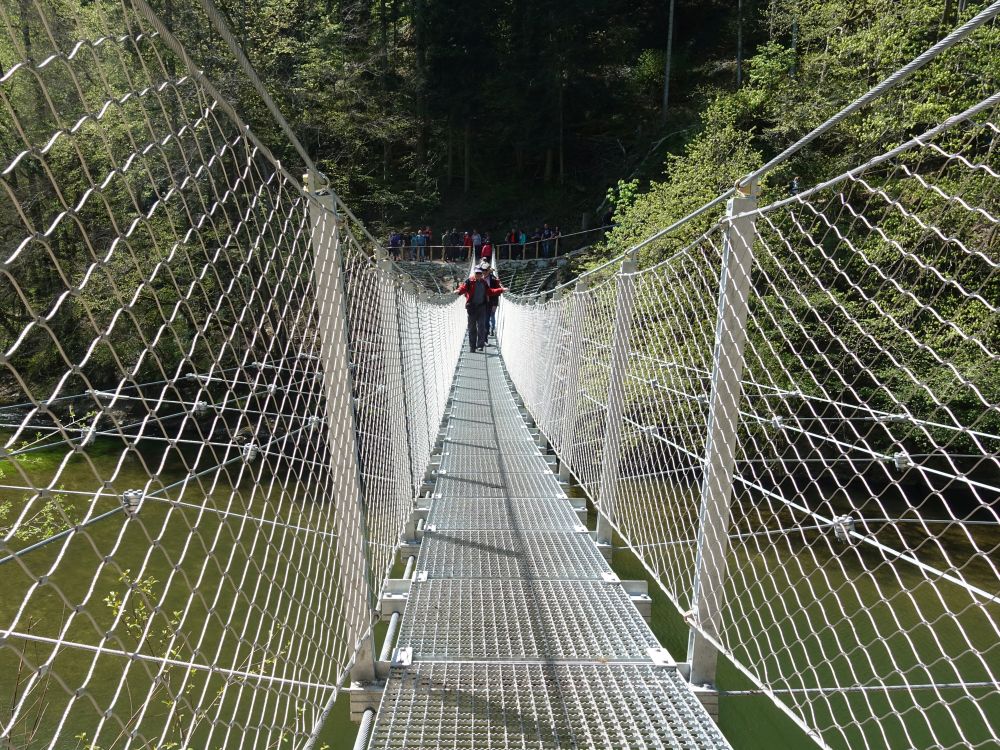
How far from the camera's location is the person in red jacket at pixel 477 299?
7328mm

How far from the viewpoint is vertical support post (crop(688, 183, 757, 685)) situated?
157 cm

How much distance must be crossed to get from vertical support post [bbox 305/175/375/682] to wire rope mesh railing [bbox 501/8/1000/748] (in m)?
0.77

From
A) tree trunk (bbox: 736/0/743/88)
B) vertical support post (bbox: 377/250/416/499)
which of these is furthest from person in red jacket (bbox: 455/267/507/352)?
tree trunk (bbox: 736/0/743/88)

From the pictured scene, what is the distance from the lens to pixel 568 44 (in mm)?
22250

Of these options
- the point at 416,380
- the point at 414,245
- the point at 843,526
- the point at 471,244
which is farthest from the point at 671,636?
the point at 414,245

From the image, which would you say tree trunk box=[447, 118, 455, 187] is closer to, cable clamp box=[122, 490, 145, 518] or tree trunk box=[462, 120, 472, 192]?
tree trunk box=[462, 120, 472, 192]

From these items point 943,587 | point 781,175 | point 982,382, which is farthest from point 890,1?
point 943,587

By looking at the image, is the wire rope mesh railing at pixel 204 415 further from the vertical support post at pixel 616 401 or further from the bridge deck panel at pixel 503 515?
the vertical support post at pixel 616 401

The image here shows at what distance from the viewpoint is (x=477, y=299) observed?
7547 millimetres

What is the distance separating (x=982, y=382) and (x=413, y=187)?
19378 mm

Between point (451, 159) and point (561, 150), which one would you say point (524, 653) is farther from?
point (451, 159)

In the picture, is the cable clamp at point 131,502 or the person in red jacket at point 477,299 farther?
the person in red jacket at point 477,299

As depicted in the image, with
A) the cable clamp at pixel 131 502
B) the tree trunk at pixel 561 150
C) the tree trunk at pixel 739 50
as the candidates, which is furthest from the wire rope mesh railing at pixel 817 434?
the tree trunk at pixel 561 150

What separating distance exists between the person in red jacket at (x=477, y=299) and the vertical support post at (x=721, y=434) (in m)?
5.77
